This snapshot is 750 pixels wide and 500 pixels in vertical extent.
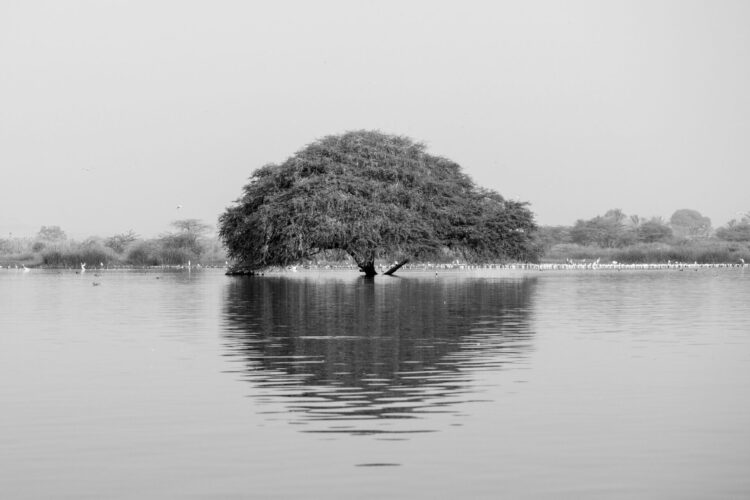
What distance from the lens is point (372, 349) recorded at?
21.7 meters

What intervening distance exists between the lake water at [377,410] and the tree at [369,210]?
40.0 meters

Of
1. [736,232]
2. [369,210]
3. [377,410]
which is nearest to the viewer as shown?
[377,410]

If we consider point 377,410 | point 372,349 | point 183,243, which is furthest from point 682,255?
point 377,410

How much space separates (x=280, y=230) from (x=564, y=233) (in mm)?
124578

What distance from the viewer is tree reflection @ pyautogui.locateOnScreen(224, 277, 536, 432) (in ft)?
48.7

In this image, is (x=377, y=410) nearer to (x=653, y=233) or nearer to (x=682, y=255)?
(x=682, y=255)

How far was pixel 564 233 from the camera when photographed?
189375 millimetres

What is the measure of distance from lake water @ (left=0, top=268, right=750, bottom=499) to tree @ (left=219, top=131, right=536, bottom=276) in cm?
4002

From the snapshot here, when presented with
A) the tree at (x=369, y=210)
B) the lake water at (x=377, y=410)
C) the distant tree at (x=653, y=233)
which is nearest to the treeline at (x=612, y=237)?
the distant tree at (x=653, y=233)

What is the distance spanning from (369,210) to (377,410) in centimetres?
5564

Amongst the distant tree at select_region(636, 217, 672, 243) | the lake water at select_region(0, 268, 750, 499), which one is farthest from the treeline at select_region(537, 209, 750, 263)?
the lake water at select_region(0, 268, 750, 499)

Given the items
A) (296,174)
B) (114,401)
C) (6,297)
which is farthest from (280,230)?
(114,401)

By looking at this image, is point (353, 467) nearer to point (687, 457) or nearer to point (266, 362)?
point (687, 457)

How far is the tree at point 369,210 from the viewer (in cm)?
6894
